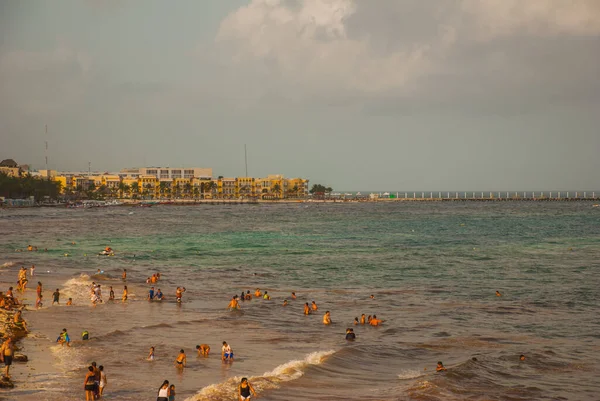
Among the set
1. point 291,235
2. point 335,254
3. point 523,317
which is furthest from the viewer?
point 291,235

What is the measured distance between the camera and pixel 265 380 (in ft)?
68.7

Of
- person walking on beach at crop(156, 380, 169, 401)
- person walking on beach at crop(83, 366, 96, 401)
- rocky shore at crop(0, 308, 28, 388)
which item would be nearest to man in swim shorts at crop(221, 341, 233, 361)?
person walking on beach at crop(156, 380, 169, 401)

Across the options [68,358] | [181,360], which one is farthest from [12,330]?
[181,360]

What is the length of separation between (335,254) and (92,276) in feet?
82.5

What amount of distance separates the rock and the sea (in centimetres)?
47

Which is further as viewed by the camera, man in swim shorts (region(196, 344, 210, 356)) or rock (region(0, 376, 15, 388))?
man in swim shorts (region(196, 344, 210, 356))

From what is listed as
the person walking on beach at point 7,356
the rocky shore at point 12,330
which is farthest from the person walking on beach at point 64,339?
the person walking on beach at point 7,356

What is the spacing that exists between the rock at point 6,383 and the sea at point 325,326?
0.47m

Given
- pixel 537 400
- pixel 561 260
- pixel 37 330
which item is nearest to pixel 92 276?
pixel 37 330

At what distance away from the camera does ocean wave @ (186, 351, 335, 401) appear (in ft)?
63.5

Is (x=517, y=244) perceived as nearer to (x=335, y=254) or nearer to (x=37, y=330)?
(x=335, y=254)

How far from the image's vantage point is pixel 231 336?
91.5 feet

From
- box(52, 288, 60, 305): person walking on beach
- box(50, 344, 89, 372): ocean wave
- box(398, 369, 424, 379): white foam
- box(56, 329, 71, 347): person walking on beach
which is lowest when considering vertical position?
box(398, 369, 424, 379): white foam

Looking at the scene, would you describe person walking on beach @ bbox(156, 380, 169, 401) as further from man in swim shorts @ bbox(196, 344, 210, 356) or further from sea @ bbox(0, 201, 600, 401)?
man in swim shorts @ bbox(196, 344, 210, 356)
